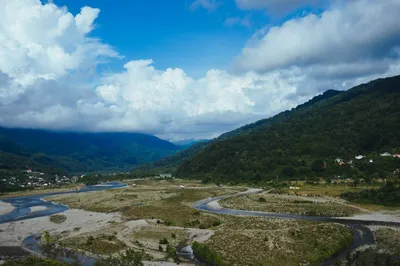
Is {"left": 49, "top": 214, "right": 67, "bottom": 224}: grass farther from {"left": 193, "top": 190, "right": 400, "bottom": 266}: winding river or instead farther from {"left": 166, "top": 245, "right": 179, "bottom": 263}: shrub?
{"left": 166, "top": 245, "right": 179, "bottom": 263}: shrub

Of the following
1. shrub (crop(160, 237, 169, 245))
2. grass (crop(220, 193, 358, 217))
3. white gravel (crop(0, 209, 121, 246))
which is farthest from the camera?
grass (crop(220, 193, 358, 217))

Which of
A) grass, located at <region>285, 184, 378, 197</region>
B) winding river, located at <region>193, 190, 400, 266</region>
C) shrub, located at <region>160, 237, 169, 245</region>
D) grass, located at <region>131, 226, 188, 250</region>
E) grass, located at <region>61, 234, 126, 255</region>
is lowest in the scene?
grass, located at <region>61, 234, 126, 255</region>

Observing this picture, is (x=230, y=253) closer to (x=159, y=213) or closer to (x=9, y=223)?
(x=159, y=213)

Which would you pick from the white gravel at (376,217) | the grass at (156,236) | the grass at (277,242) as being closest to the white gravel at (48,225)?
the grass at (156,236)

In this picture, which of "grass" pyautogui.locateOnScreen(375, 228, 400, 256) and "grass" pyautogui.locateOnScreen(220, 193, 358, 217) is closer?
"grass" pyautogui.locateOnScreen(375, 228, 400, 256)

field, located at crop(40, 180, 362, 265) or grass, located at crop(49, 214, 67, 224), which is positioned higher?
field, located at crop(40, 180, 362, 265)

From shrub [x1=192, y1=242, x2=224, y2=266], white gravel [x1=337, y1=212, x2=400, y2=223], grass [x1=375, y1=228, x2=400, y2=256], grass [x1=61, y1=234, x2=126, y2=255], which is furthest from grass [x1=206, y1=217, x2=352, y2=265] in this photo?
grass [x1=61, y1=234, x2=126, y2=255]

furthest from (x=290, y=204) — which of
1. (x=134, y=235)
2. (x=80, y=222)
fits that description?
(x=80, y=222)
